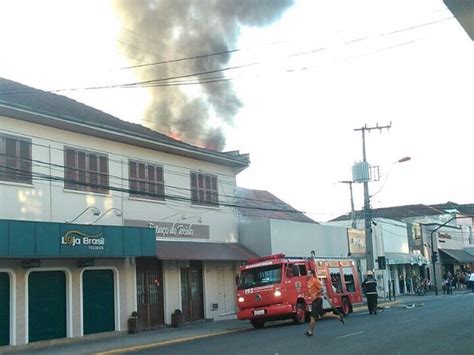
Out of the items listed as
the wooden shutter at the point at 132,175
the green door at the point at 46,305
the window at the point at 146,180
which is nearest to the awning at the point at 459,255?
the window at the point at 146,180

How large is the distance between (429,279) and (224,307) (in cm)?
3647

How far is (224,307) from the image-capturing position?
27.6m

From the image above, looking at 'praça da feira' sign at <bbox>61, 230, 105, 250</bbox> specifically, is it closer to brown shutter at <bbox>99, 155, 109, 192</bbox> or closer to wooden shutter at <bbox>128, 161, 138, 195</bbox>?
brown shutter at <bbox>99, 155, 109, 192</bbox>

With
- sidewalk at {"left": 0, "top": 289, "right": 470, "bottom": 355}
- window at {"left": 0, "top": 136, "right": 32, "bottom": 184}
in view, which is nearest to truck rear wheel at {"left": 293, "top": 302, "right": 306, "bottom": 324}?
sidewalk at {"left": 0, "top": 289, "right": 470, "bottom": 355}

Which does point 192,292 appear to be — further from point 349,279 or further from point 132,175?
point 349,279

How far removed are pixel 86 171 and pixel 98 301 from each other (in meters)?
4.35

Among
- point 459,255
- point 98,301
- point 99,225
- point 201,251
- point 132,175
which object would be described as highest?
point 132,175

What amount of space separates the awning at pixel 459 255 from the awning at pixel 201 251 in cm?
3914

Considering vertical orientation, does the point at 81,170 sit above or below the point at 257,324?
above

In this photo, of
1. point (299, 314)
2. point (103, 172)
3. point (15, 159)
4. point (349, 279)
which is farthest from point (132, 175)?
point (349, 279)

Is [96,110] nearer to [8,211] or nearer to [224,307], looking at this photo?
[8,211]

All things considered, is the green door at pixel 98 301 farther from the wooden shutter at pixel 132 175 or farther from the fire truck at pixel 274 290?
the fire truck at pixel 274 290

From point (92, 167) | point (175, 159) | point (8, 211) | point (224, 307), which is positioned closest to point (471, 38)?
point (8, 211)

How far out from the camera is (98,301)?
21.3m
